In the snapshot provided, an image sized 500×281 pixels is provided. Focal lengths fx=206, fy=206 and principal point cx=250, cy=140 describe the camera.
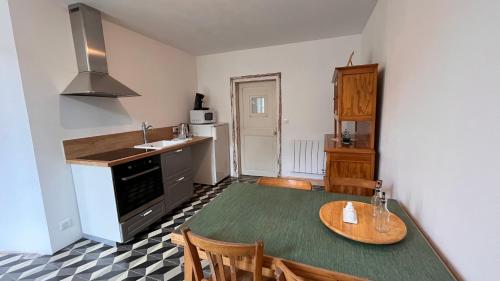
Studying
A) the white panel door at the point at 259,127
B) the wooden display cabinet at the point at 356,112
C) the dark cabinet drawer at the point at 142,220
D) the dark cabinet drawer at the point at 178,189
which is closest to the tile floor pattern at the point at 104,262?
the dark cabinet drawer at the point at 142,220

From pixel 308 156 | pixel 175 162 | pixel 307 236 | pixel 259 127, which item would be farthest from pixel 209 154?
pixel 307 236

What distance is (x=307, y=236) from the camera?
1.03 meters

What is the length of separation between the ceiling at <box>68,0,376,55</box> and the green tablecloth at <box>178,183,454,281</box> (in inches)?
81.2

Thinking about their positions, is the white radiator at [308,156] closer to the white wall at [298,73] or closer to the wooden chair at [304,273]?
the white wall at [298,73]

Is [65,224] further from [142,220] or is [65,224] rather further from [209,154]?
[209,154]

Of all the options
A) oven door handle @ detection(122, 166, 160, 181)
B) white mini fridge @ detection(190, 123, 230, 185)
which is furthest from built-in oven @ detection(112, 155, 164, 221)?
white mini fridge @ detection(190, 123, 230, 185)

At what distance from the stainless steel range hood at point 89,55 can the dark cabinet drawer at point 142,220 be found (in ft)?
4.52

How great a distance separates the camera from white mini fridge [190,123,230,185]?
379 cm

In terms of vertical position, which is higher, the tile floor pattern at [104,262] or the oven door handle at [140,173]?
the oven door handle at [140,173]

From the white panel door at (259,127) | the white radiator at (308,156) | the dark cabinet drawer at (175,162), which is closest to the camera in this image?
the dark cabinet drawer at (175,162)

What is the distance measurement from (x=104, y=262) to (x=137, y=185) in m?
0.76

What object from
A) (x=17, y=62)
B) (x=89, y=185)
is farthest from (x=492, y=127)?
(x=17, y=62)

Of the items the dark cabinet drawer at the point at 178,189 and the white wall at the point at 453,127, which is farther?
the dark cabinet drawer at the point at 178,189

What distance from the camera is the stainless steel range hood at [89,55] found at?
2.10 meters
